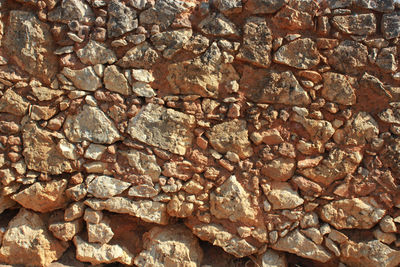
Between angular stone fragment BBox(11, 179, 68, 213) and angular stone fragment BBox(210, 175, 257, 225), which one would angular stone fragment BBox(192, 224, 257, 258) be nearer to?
angular stone fragment BBox(210, 175, 257, 225)

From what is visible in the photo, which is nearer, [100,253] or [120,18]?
[120,18]

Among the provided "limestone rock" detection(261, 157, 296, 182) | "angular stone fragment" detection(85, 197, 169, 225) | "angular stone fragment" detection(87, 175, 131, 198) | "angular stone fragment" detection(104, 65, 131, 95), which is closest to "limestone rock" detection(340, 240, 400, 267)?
"limestone rock" detection(261, 157, 296, 182)

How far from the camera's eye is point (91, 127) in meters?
2.82

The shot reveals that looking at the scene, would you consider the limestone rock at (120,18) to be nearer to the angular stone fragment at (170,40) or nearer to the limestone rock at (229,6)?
the angular stone fragment at (170,40)

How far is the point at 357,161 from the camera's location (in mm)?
2650

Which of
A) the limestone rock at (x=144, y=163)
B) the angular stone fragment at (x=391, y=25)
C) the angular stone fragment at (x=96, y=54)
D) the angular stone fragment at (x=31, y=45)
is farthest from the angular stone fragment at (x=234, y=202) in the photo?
the angular stone fragment at (x=31, y=45)

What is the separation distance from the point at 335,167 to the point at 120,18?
196cm

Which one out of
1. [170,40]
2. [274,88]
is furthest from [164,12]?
[274,88]

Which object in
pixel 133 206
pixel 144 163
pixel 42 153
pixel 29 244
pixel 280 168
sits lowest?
pixel 29 244

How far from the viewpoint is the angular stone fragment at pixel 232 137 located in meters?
2.75

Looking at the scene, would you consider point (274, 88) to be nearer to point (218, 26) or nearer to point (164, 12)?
point (218, 26)

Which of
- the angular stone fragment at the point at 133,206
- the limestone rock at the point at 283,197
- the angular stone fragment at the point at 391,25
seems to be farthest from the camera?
the angular stone fragment at the point at 133,206

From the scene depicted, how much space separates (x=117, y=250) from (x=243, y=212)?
3.44 feet

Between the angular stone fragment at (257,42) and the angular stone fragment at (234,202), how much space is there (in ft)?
2.97
